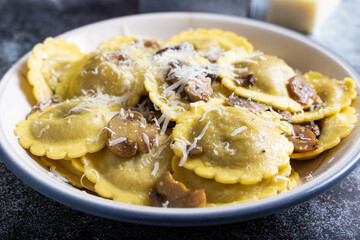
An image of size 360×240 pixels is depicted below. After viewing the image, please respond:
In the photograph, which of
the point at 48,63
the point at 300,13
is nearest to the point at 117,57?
the point at 48,63

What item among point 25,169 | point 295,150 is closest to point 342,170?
point 295,150

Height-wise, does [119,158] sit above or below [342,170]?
below

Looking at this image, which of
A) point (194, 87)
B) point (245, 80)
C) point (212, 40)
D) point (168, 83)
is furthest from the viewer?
point (212, 40)

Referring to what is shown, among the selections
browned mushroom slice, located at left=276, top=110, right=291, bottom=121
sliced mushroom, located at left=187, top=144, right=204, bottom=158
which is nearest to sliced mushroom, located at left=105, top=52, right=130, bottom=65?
sliced mushroom, located at left=187, top=144, right=204, bottom=158

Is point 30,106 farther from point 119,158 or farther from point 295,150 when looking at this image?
point 295,150

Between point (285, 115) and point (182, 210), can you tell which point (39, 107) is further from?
point (285, 115)
